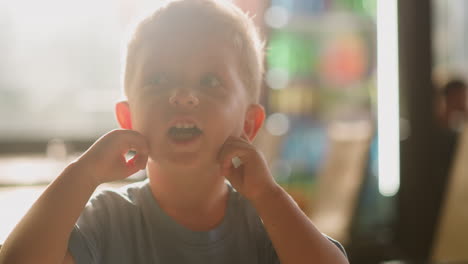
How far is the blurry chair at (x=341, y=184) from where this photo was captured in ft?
11.5

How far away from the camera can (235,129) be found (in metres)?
0.80

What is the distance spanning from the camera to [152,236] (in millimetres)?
745

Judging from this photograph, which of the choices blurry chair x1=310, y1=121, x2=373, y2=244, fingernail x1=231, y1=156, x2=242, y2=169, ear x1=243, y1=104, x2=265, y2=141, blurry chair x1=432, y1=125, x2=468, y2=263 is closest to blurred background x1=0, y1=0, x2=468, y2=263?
blurry chair x1=310, y1=121, x2=373, y2=244

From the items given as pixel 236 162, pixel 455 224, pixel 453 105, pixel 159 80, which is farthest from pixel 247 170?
pixel 453 105

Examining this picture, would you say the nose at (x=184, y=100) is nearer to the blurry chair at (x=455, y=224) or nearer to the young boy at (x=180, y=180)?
the young boy at (x=180, y=180)

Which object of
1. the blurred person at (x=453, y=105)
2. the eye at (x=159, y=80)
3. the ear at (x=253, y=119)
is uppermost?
the eye at (x=159, y=80)

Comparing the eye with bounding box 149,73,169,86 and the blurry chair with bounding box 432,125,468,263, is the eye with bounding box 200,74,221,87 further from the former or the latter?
the blurry chair with bounding box 432,125,468,263

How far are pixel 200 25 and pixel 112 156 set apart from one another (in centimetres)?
21

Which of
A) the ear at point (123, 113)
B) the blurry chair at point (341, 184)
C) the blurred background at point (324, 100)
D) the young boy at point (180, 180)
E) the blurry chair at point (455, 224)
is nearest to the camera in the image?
the young boy at point (180, 180)

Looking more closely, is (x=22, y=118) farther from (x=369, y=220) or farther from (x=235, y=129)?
(x=235, y=129)

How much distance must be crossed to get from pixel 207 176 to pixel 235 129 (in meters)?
0.07


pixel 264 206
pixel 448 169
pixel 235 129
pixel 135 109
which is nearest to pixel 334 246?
pixel 264 206

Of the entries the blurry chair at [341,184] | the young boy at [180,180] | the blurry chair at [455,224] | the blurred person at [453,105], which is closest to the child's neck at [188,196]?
the young boy at [180,180]

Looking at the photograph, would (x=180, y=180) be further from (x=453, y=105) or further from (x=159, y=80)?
(x=453, y=105)
